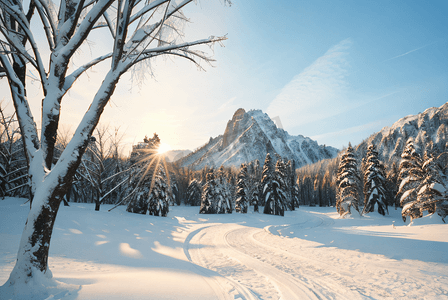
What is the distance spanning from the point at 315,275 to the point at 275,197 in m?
28.8

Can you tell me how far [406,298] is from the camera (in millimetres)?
4473

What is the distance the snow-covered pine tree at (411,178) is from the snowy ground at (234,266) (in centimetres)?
603

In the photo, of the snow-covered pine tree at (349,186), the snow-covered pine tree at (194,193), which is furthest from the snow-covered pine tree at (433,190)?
the snow-covered pine tree at (194,193)

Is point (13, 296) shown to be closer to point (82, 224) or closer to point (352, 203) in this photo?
point (82, 224)

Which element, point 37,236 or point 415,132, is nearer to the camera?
point 37,236

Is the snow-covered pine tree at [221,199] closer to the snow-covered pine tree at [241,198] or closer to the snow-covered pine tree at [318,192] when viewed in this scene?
the snow-covered pine tree at [241,198]

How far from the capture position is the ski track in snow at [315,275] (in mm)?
4586

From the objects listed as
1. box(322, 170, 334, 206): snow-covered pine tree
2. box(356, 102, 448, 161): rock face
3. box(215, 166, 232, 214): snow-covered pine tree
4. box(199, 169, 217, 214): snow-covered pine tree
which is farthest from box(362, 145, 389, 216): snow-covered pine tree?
box(356, 102, 448, 161): rock face

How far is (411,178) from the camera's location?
16.3 metres

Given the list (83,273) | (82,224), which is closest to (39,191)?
(83,273)

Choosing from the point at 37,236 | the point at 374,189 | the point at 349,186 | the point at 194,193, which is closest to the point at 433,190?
the point at 349,186

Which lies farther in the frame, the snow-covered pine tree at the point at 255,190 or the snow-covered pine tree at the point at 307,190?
the snow-covered pine tree at the point at 307,190

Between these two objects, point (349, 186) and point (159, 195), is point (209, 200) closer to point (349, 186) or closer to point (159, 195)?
point (159, 195)

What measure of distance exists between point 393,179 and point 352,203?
2189cm
